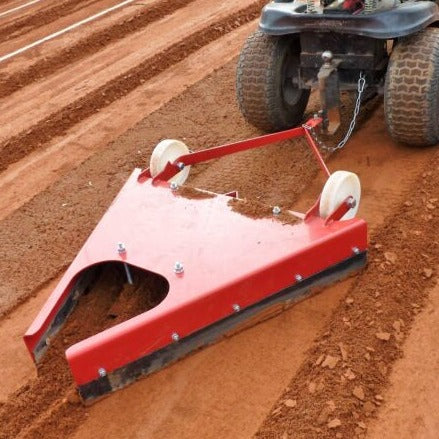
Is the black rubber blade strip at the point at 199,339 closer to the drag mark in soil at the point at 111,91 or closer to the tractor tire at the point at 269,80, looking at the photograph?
the tractor tire at the point at 269,80

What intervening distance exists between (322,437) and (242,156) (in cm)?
271

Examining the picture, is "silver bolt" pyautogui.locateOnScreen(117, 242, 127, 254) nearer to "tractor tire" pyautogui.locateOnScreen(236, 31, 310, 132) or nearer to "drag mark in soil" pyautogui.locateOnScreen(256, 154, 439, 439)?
"drag mark in soil" pyautogui.locateOnScreen(256, 154, 439, 439)

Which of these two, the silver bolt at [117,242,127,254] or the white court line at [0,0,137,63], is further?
the white court line at [0,0,137,63]

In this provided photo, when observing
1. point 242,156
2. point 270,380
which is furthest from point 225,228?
point 242,156

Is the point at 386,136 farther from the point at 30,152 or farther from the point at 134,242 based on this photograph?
the point at 30,152

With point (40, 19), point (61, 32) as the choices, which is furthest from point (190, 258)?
point (40, 19)

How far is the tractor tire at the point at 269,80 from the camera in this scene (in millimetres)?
4840

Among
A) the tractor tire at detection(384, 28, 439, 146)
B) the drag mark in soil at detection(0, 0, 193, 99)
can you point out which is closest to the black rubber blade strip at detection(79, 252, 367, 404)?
the tractor tire at detection(384, 28, 439, 146)

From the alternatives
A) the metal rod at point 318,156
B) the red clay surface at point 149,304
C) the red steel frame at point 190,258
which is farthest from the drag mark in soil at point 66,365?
the metal rod at point 318,156

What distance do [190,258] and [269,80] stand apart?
2020 mm

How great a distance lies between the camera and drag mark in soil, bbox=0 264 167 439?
2980 mm

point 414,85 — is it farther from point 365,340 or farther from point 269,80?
point 365,340

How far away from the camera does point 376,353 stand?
10.3 ft

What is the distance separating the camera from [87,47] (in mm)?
8094
